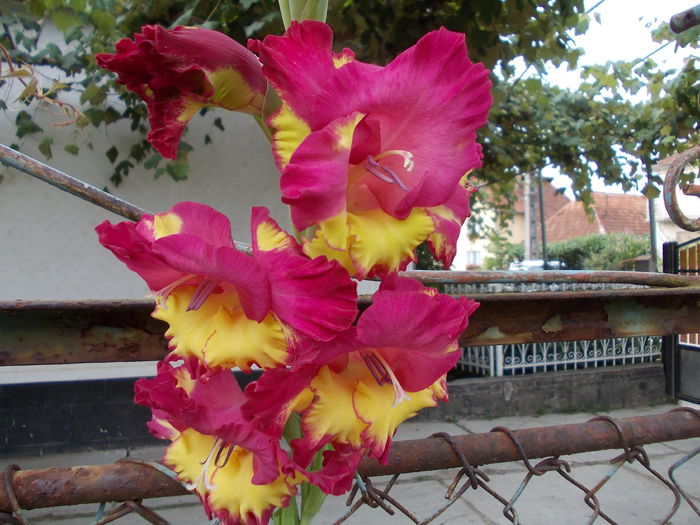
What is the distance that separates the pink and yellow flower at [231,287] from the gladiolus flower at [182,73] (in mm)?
91

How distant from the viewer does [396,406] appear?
482mm

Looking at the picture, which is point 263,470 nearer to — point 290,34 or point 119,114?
point 290,34

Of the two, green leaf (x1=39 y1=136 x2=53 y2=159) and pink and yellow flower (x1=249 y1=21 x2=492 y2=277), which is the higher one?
green leaf (x1=39 y1=136 x2=53 y2=159)

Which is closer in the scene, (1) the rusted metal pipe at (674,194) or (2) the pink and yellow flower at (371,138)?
(2) the pink and yellow flower at (371,138)

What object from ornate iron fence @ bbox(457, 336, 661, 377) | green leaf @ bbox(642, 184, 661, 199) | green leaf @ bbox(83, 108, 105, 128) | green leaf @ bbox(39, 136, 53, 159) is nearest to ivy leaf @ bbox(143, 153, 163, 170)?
green leaf @ bbox(83, 108, 105, 128)

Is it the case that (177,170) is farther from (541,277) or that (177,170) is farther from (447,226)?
(447,226)

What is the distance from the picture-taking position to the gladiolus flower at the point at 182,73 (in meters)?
0.47

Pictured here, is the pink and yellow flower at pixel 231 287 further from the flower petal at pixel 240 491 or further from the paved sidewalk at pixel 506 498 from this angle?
the paved sidewalk at pixel 506 498

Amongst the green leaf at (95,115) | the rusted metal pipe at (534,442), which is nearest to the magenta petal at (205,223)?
the rusted metal pipe at (534,442)

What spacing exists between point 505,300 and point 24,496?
56 cm

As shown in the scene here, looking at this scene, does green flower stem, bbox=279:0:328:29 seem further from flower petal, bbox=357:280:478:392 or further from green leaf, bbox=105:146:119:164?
green leaf, bbox=105:146:119:164

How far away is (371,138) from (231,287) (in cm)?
15

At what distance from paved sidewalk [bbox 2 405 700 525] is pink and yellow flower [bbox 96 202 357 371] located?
2.72 m

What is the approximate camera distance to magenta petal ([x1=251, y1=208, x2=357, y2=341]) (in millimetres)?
406
